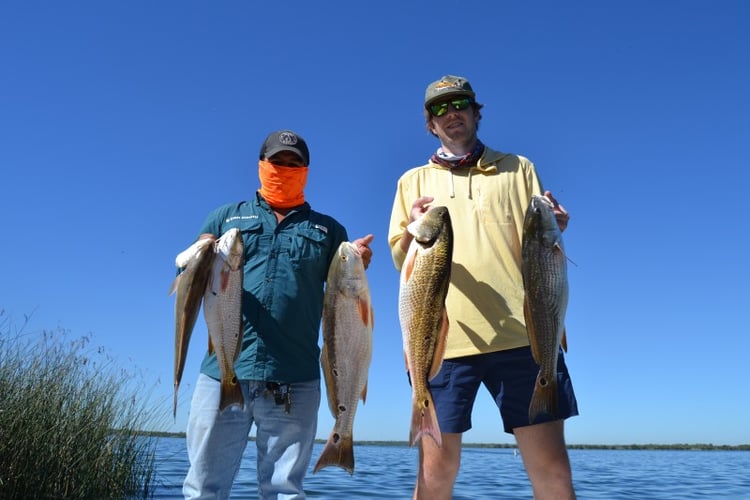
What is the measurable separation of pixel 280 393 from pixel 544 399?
5.62 feet

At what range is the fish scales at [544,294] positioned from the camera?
12.6ft

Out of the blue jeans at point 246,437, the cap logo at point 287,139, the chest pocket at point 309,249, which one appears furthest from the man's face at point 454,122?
the blue jeans at point 246,437

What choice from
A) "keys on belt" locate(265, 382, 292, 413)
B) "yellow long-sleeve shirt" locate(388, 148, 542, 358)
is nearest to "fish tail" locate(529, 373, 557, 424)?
"yellow long-sleeve shirt" locate(388, 148, 542, 358)

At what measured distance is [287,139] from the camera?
4766mm

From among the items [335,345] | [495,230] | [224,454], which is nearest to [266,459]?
[224,454]

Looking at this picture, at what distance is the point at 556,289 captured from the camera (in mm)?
3982

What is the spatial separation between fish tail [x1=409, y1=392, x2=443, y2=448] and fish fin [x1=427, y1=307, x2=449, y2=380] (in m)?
0.15

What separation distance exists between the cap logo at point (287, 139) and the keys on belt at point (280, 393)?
1774 mm

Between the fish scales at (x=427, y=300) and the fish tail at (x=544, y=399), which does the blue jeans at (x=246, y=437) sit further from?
the fish tail at (x=544, y=399)

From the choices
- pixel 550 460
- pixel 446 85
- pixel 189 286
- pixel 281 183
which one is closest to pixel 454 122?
pixel 446 85

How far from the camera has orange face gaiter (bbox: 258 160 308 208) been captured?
4742mm

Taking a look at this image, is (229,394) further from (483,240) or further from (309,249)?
(483,240)

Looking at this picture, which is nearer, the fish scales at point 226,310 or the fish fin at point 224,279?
the fish scales at point 226,310

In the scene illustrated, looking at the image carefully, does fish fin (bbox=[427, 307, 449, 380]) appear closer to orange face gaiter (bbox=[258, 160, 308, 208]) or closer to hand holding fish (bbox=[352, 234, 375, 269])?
hand holding fish (bbox=[352, 234, 375, 269])
